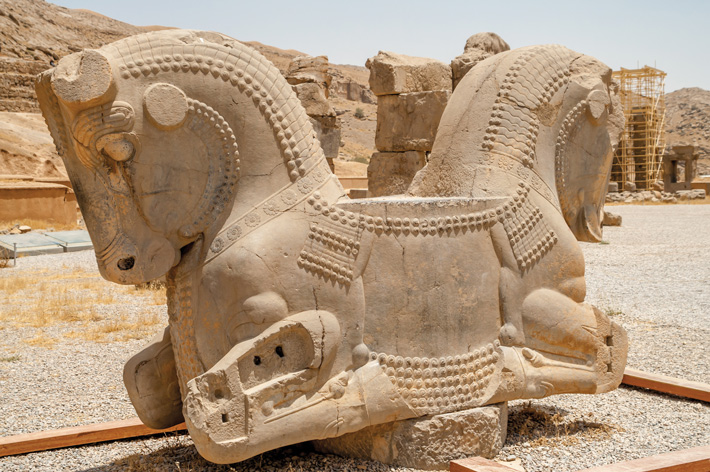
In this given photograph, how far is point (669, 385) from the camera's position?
4410mm

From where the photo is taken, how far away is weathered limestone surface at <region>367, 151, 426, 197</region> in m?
8.33

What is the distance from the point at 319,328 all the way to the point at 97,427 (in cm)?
166

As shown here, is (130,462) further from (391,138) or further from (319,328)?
(391,138)

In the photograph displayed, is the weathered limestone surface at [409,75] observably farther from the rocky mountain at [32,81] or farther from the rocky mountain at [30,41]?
the rocky mountain at [30,41]

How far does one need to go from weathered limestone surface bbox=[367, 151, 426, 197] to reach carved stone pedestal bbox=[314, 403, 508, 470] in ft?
17.5

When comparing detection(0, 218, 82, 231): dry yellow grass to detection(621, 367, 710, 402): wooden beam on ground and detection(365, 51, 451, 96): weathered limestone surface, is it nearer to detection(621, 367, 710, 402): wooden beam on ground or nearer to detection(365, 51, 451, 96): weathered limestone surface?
detection(365, 51, 451, 96): weathered limestone surface

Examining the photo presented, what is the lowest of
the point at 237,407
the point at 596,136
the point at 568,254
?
the point at 237,407

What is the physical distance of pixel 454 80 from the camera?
7.88 meters

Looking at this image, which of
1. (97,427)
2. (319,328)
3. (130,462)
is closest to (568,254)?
(319,328)

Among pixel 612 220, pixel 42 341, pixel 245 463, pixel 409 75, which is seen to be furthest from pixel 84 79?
pixel 612 220

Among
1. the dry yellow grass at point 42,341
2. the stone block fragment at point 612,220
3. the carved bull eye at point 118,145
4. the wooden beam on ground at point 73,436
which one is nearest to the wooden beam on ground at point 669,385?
the wooden beam on ground at point 73,436

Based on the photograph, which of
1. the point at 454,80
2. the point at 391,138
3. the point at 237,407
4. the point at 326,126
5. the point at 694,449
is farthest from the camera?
the point at 326,126

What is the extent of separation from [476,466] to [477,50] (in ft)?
17.7

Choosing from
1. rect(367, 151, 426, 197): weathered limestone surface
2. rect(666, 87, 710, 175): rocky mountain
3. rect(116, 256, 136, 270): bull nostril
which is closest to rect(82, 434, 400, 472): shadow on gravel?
rect(116, 256, 136, 270): bull nostril
